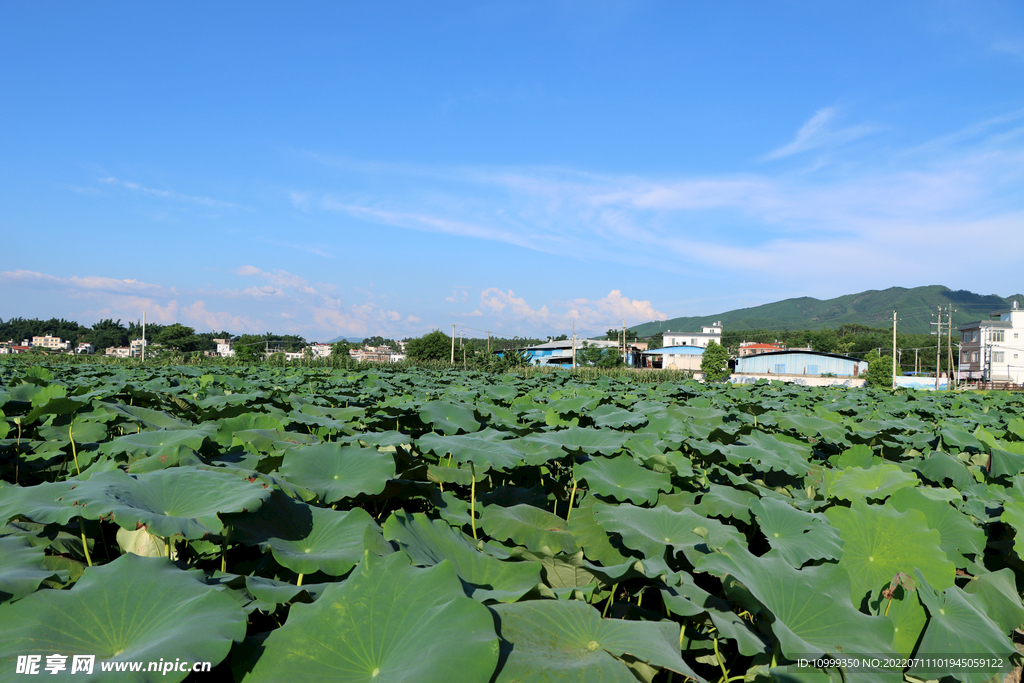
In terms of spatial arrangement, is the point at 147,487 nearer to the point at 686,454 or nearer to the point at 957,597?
the point at 957,597

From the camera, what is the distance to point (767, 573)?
4.79 feet

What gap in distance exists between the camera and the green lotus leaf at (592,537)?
189 cm

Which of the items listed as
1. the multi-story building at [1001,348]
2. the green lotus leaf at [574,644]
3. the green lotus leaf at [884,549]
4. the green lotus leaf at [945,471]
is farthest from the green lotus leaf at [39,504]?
the multi-story building at [1001,348]

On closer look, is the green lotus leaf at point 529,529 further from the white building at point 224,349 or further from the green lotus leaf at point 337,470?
the white building at point 224,349

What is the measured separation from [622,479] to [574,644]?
1.36 m

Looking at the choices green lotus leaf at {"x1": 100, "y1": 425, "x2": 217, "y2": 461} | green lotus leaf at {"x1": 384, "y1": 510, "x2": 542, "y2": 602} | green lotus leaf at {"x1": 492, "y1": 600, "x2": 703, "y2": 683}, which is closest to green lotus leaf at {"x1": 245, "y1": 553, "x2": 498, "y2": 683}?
green lotus leaf at {"x1": 492, "y1": 600, "x2": 703, "y2": 683}

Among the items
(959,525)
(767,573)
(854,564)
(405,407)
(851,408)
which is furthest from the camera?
(851,408)

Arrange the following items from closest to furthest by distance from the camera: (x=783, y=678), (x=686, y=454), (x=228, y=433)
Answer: (x=783, y=678) → (x=228, y=433) → (x=686, y=454)

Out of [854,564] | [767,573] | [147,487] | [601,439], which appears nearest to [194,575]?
[147,487]

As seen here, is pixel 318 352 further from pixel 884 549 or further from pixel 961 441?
pixel 884 549

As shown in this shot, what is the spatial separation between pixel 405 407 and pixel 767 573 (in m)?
2.83

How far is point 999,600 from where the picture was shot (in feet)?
6.25

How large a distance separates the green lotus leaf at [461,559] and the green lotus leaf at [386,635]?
213 mm

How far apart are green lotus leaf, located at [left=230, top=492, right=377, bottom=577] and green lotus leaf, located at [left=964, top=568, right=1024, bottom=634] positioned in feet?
6.77
